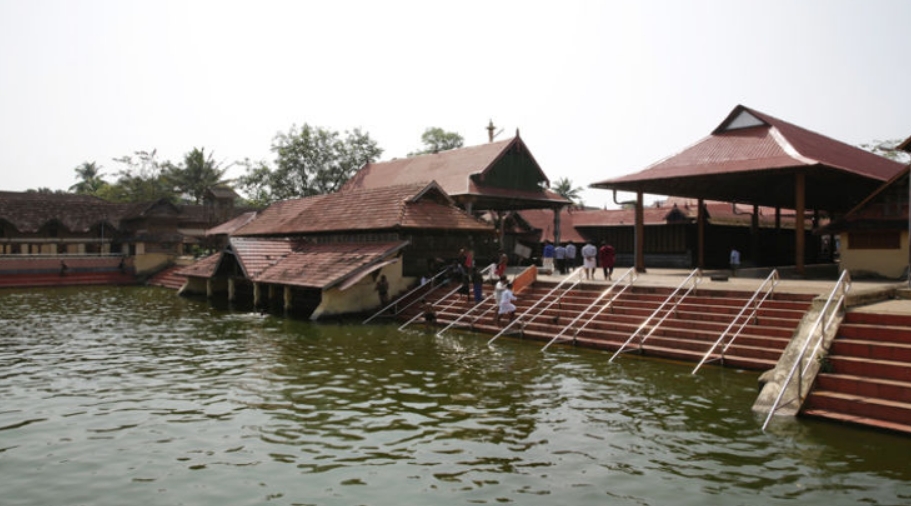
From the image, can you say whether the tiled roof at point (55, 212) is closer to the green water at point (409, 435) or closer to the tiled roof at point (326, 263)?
the tiled roof at point (326, 263)

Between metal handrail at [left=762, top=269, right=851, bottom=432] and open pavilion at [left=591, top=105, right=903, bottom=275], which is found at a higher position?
open pavilion at [left=591, top=105, right=903, bottom=275]

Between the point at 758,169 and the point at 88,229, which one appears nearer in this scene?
the point at 758,169

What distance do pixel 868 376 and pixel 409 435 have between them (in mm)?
7266

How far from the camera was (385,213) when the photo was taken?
24750 millimetres

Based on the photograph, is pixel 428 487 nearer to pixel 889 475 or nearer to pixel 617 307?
pixel 889 475

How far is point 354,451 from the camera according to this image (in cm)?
850

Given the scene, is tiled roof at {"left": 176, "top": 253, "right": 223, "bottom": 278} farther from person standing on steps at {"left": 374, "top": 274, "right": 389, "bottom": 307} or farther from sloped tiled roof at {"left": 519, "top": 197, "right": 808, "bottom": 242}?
sloped tiled roof at {"left": 519, "top": 197, "right": 808, "bottom": 242}

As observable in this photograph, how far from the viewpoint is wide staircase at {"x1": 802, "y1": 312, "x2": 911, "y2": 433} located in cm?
895

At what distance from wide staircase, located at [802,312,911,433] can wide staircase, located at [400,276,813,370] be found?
2.11 metres

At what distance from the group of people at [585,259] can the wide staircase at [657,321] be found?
57.2 inches

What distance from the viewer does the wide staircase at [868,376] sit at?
29.3 feet

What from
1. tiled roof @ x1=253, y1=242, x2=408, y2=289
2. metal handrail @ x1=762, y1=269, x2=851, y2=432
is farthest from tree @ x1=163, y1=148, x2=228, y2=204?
metal handrail @ x1=762, y1=269, x2=851, y2=432

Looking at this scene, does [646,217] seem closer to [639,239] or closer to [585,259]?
[639,239]

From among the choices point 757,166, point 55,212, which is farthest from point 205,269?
point 757,166
